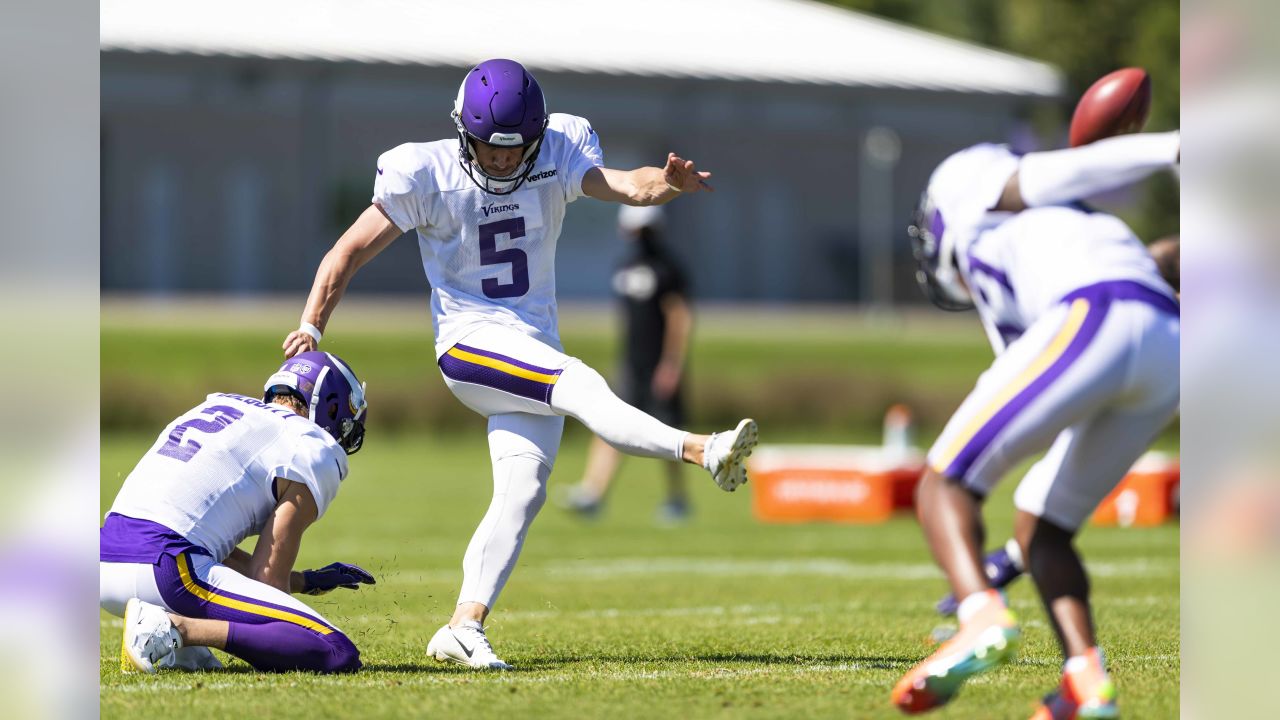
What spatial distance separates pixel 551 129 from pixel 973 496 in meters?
2.30

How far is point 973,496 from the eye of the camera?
4348mm

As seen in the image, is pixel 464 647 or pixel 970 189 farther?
pixel 464 647

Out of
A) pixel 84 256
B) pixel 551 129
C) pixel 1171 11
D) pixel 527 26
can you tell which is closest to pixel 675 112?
pixel 527 26

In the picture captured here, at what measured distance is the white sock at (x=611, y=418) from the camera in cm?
552

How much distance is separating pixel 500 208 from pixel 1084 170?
208cm

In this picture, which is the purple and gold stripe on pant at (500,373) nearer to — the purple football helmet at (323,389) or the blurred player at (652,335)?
the purple football helmet at (323,389)

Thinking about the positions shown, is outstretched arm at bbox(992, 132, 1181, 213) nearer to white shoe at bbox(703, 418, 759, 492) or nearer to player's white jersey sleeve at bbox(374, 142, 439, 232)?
white shoe at bbox(703, 418, 759, 492)

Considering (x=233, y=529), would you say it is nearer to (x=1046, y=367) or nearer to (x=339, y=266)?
(x=339, y=266)

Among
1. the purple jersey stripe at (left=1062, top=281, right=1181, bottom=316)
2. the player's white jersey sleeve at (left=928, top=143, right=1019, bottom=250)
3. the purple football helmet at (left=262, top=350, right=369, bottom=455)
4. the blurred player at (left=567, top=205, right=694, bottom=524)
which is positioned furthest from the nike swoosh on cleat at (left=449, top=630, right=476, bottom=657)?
the blurred player at (left=567, top=205, right=694, bottom=524)

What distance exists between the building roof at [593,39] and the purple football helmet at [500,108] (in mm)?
30686

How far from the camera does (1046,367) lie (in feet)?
13.9

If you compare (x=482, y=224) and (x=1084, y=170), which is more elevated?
(x=1084, y=170)

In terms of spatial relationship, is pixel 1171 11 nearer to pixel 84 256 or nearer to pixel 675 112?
pixel 675 112

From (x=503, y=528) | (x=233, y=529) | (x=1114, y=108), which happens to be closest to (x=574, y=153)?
(x=503, y=528)
